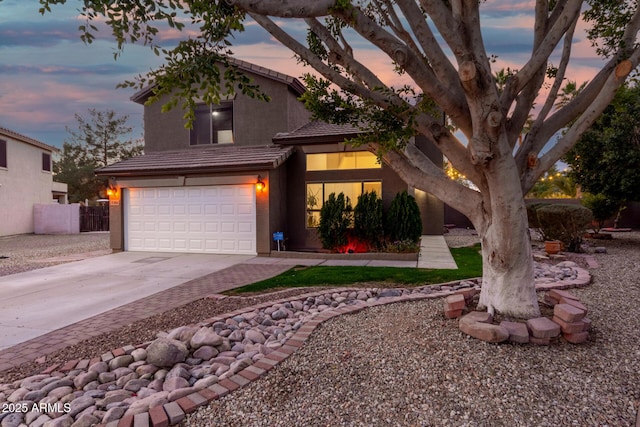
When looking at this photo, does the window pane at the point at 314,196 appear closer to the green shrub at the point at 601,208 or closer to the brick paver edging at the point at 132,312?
the brick paver edging at the point at 132,312

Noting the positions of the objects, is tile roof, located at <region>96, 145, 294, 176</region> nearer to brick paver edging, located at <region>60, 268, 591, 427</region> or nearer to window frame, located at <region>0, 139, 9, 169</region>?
brick paver edging, located at <region>60, 268, 591, 427</region>

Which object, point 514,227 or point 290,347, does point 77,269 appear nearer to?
point 290,347

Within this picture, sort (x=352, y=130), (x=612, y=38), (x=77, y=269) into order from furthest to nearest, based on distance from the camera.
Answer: (x=352, y=130) < (x=77, y=269) < (x=612, y=38)

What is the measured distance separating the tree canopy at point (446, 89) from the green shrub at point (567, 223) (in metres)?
6.81

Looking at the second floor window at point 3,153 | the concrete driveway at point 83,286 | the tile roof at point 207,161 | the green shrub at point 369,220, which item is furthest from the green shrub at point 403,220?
the second floor window at point 3,153

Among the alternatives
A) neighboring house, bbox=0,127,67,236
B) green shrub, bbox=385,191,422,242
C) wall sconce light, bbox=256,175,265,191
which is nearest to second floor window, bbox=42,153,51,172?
neighboring house, bbox=0,127,67,236

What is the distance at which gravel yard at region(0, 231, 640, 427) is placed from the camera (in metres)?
2.14

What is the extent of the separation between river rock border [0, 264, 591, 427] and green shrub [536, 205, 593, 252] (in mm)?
7560

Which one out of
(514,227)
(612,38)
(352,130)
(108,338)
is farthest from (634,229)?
(108,338)

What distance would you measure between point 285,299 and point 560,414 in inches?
139

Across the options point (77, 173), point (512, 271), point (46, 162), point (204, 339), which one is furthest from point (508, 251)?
point (77, 173)

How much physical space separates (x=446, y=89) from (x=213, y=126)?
454 inches

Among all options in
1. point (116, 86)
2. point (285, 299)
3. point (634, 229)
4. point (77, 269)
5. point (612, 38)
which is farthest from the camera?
point (634, 229)

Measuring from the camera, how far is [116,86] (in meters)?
3.71
